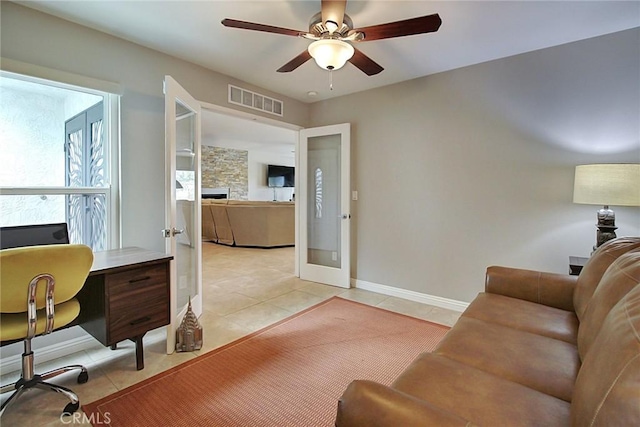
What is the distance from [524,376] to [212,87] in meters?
3.34

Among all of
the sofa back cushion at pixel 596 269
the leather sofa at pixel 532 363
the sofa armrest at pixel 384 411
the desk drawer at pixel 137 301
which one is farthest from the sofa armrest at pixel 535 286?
the desk drawer at pixel 137 301

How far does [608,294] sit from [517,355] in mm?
445

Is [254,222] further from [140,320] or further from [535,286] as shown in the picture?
[535,286]

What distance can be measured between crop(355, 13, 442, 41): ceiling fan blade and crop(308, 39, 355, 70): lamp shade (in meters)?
0.14

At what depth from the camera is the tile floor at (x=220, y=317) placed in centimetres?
176

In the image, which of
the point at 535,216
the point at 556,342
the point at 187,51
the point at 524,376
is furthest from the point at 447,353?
the point at 187,51

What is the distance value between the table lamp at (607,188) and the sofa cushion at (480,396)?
5.54 ft

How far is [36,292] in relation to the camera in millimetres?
1498

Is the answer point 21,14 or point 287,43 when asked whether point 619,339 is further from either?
point 21,14

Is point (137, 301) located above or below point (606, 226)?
below

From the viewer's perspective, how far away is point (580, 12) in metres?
2.12

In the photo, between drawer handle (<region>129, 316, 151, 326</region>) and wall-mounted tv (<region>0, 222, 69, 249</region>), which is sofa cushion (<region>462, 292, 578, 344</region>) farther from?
wall-mounted tv (<region>0, 222, 69, 249</region>)

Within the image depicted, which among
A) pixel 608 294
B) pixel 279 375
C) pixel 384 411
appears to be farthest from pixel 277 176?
pixel 384 411
